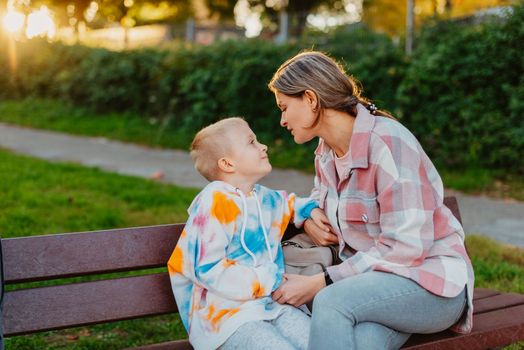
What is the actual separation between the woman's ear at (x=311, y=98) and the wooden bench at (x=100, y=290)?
2.47 ft

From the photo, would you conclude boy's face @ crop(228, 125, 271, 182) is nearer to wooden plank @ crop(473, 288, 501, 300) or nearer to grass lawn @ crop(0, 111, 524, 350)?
wooden plank @ crop(473, 288, 501, 300)

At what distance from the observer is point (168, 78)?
12.2m

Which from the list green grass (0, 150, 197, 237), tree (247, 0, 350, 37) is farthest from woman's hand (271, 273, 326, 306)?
tree (247, 0, 350, 37)

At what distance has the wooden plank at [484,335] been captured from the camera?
2902 mm

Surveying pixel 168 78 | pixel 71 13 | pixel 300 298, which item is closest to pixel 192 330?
pixel 300 298

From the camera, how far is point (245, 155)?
3033 millimetres

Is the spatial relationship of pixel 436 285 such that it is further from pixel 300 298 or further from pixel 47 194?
pixel 47 194

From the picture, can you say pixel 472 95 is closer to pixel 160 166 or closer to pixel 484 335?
pixel 160 166

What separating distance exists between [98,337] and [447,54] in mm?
5578

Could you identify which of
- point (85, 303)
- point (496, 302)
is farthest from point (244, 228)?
point (496, 302)

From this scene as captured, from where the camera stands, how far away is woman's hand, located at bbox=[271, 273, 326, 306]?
9.66 ft

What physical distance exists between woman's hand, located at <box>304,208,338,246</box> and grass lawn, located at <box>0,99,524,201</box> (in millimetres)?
4882

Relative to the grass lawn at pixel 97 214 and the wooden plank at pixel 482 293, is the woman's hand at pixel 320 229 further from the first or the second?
the grass lawn at pixel 97 214

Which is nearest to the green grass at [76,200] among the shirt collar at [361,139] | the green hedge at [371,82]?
the green hedge at [371,82]
